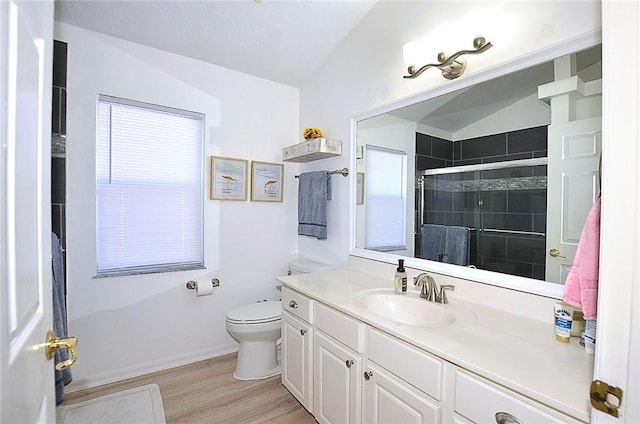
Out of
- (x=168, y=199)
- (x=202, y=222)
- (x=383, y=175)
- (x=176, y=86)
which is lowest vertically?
(x=202, y=222)

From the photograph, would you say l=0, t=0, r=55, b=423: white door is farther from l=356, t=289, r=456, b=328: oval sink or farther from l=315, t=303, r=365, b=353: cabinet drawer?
l=356, t=289, r=456, b=328: oval sink

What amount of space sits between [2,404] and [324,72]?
272cm

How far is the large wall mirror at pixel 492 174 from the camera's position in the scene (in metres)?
1.33

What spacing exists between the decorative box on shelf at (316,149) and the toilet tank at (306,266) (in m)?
0.90

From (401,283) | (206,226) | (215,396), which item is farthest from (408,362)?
(206,226)

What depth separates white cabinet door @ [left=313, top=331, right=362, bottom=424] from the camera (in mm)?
1502

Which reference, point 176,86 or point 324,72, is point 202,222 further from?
point 324,72

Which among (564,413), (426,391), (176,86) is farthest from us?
(176,86)

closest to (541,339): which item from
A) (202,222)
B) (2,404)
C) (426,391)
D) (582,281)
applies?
(582,281)

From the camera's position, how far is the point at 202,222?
8.52 feet

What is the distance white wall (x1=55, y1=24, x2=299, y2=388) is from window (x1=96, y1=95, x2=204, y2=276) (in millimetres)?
67

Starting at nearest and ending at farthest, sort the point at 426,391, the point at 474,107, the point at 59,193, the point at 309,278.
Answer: the point at 426,391, the point at 474,107, the point at 59,193, the point at 309,278

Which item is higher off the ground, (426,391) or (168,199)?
(168,199)

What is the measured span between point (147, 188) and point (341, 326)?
175cm
